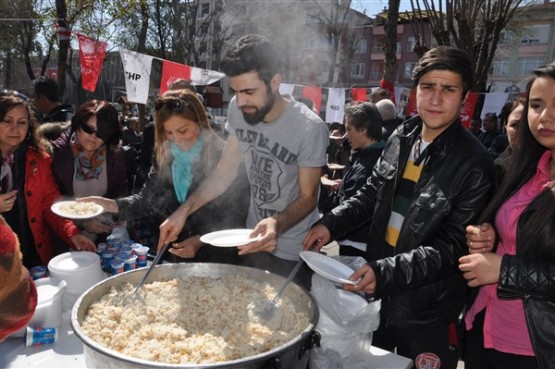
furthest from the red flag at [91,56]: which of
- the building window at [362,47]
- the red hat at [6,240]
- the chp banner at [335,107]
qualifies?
the building window at [362,47]

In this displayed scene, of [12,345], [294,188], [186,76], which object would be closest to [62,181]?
[12,345]

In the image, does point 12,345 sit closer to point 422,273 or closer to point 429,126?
point 422,273

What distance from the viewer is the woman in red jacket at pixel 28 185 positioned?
7.80 ft

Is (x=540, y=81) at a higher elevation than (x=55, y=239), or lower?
higher

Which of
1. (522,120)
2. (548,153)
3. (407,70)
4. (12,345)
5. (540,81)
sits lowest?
(12,345)

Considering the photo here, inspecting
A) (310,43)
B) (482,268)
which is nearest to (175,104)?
(482,268)

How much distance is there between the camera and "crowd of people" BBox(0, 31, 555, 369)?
4.69 feet

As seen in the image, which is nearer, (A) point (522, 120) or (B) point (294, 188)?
(A) point (522, 120)

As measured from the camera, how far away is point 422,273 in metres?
1.51

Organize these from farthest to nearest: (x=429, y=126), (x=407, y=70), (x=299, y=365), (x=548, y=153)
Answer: (x=407, y=70), (x=429, y=126), (x=548, y=153), (x=299, y=365)

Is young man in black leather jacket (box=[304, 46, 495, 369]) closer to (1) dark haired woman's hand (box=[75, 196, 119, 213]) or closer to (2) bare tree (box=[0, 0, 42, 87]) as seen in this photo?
(1) dark haired woman's hand (box=[75, 196, 119, 213])

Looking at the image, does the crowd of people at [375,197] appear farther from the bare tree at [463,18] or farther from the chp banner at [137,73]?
the bare tree at [463,18]

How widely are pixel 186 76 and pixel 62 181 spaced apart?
4.71m

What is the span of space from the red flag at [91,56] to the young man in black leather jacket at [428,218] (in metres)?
6.81
